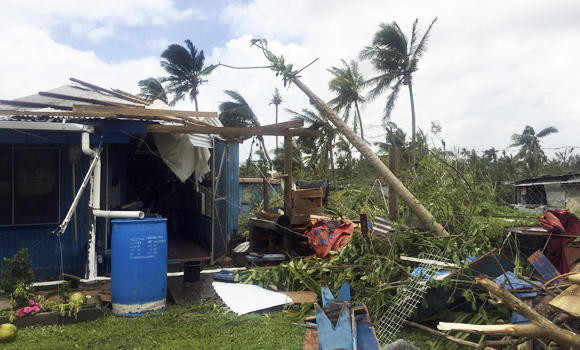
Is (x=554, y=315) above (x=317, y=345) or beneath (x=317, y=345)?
above

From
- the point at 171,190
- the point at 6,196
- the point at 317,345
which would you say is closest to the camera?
the point at 317,345

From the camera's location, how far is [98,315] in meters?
4.93

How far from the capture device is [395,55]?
23.6m

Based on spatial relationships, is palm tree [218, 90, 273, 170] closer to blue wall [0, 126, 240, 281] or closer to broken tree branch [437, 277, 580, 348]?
blue wall [0, 126, 240, 281]

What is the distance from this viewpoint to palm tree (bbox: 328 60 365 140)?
25283 mm

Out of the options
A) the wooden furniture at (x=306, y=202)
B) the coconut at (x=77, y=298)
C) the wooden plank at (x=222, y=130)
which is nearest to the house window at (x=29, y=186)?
the wooden plank at (x=222, y=130)

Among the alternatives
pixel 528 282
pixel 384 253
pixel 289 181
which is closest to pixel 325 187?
pixel 289 181

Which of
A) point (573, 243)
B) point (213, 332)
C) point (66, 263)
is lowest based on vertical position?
point (213, 332)

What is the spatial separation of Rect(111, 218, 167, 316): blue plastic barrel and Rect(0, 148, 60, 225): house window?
6.33 feet

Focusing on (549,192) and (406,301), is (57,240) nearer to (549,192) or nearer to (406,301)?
(406,301)

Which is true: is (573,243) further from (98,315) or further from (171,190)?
(171,190)

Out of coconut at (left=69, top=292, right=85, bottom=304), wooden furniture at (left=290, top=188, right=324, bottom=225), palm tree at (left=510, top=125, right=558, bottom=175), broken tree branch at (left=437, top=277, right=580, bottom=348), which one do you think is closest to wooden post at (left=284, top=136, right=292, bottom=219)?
wooden furniture at (left=290, top=188, right=324, bottom=225)

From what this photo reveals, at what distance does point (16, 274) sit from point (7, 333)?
2.69 ft

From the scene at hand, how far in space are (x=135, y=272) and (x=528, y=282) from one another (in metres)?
4.11
